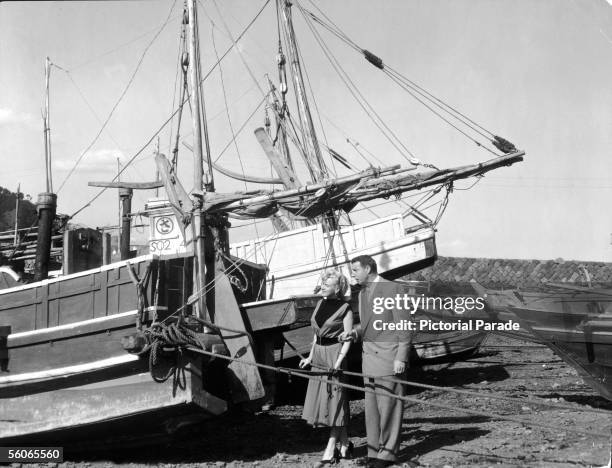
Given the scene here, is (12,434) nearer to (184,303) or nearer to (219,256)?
(184,303)

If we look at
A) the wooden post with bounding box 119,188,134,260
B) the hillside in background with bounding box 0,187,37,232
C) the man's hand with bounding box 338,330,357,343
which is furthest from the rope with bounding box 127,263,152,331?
the hillside in background with bounding box 0,187,37,232

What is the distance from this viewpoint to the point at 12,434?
27.9 feet

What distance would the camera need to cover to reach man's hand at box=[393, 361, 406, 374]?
6.45m

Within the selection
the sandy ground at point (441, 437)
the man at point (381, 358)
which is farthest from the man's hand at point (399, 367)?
the sandy ground at point (441, 437)

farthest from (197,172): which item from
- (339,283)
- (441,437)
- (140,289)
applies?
(441,437)

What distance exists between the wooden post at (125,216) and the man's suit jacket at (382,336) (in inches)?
285

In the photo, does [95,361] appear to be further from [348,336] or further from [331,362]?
[348,336]

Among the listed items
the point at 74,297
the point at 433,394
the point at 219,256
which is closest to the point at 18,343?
the point at 74,297

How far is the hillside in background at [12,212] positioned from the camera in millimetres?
28034

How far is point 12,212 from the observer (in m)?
28.1

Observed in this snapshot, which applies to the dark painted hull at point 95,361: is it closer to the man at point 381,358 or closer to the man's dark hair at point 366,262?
the man at point 381,358

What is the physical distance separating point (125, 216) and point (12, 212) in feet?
49.9

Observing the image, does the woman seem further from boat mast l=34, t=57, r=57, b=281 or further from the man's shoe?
boat mast l=34, t=57, r=57, b=281

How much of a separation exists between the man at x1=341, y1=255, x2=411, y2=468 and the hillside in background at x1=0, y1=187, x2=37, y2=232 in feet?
68.0
